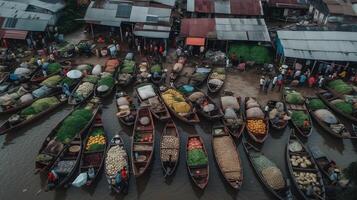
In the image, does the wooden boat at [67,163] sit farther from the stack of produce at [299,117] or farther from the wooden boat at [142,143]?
the stack of produce at [299,117]

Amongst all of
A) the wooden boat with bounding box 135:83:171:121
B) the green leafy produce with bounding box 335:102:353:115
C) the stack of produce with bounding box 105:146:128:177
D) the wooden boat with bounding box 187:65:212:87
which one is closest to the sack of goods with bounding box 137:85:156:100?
the wooden boat with bounding box 135:83:171:121

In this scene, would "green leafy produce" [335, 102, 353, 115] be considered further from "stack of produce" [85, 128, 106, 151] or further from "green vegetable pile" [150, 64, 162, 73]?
"stack of produce" [85, 128, 106, 151]

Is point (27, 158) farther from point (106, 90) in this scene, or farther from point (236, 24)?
point (236, 24)

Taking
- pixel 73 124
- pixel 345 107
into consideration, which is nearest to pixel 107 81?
pixel 73 124

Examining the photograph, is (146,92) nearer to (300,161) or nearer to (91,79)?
(91,79)

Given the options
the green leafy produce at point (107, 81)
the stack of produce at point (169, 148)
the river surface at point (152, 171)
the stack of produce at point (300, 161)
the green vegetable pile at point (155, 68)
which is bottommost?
the river surface at point (152, 171)

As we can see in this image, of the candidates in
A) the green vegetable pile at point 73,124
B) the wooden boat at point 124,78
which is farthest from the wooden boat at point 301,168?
the green vegetable pile at point 73,124

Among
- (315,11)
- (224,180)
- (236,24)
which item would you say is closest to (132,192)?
(224,180)

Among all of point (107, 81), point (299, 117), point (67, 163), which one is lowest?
point (67, 163)
